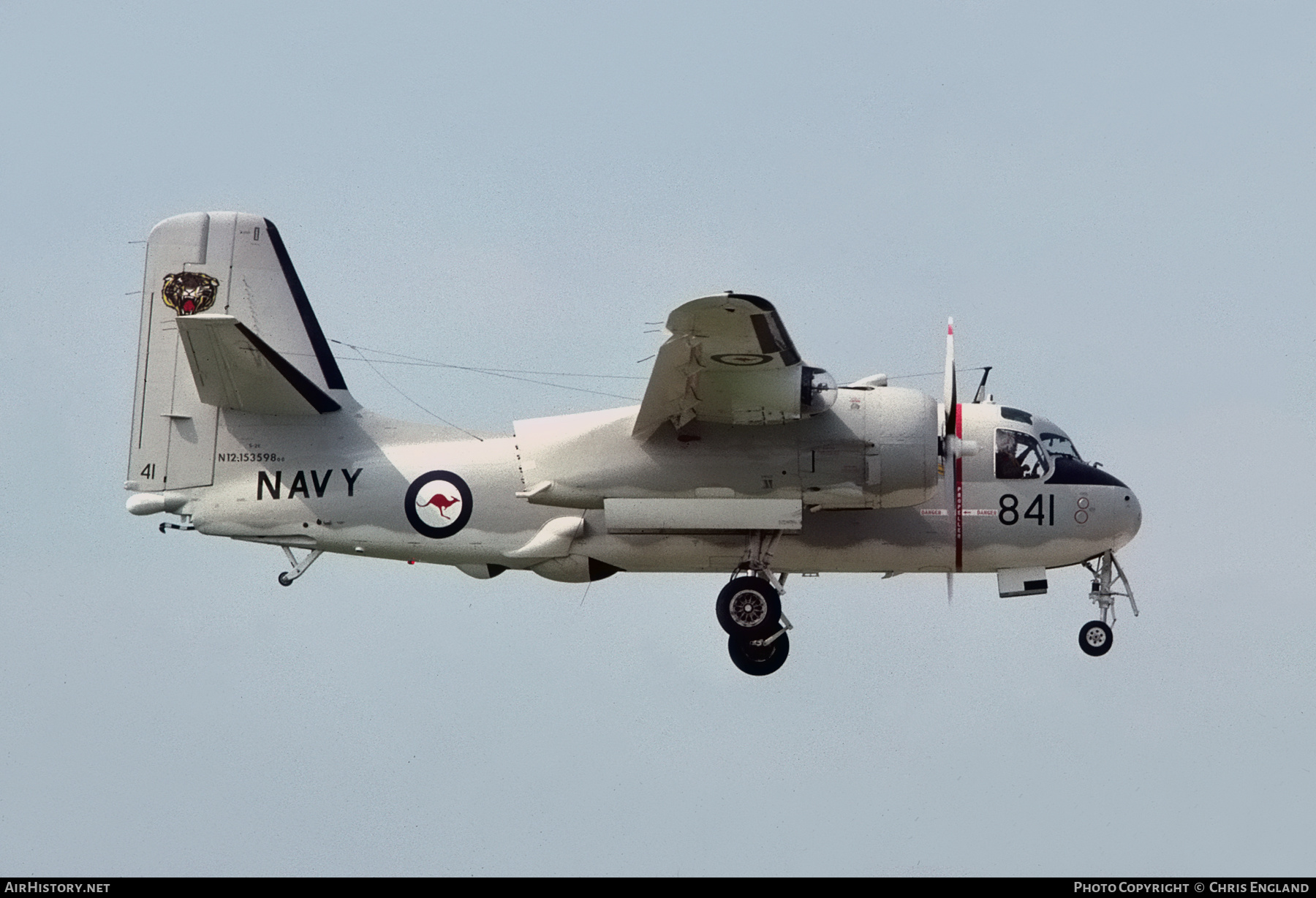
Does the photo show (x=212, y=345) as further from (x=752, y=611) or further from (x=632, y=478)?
(x=752, y=611)

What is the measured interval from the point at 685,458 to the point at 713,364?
78.2 inches

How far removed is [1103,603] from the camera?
3081cm

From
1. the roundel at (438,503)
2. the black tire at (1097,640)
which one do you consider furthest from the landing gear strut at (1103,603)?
the roundel at (438,503)

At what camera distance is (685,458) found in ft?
94.2

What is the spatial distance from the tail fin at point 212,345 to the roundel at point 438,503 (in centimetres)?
177

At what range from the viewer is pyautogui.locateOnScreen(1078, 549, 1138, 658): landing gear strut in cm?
3078

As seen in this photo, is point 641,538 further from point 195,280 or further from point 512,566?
point 195,280

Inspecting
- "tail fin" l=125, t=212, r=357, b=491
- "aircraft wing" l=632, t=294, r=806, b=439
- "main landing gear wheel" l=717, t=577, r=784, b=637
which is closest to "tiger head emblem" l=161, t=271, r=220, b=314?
"tail fin" l=125, t=212, r=357, b=491
